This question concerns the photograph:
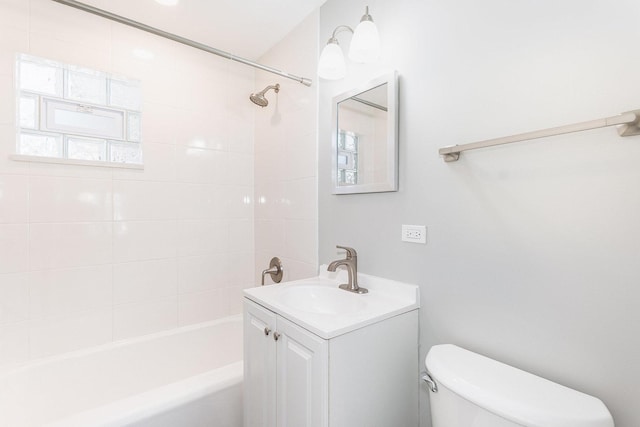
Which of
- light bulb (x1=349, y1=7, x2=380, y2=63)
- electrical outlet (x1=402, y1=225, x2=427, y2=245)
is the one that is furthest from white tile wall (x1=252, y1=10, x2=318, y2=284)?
electrical outlet (x1=402, y1=225, x2=427, y2=245)

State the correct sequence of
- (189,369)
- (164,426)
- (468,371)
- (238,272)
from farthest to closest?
(238,272)
(189,369)
(164,426)
(468,371)

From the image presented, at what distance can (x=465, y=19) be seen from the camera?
1.11 metres

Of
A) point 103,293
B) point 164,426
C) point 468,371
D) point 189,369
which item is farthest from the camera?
point 189,369

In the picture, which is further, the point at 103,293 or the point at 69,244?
the point at 103,293

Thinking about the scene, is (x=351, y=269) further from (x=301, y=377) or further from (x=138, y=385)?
(x=138, y=385)

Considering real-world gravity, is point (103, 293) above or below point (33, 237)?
below

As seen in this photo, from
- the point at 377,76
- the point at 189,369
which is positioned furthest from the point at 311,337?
the point at 189,369

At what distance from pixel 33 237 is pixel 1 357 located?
63 centimetres

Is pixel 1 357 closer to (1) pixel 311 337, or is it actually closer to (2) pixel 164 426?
(2) pixel 164 426

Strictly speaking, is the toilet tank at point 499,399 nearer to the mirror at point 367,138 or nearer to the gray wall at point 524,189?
the gray wall at point 524,189

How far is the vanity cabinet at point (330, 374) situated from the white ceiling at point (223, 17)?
1691 mm

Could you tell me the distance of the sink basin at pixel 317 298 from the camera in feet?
4.64

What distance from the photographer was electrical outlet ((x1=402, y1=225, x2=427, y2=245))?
4.08 feet

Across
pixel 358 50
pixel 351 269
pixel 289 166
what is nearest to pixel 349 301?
pixel 351 269
